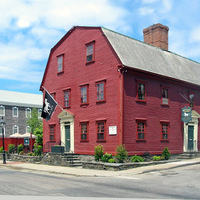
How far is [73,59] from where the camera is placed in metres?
26.0

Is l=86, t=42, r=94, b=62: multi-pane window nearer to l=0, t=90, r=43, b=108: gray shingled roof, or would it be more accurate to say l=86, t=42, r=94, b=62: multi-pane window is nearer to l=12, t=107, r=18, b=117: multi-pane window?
l=0, t=90, r=43, b=108: gray shingled roof

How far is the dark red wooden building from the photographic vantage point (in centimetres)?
2169

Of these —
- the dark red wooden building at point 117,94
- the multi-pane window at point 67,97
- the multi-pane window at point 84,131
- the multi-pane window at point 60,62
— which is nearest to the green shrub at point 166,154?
the dark red wooden building at point 117,94

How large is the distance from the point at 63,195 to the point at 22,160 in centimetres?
→ 1841

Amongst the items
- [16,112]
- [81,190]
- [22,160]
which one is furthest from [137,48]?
[16,112]

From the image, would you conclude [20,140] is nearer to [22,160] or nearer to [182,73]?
[22,160]

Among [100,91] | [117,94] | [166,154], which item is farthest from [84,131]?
[166,154]

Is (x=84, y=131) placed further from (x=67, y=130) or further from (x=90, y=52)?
(x=90, y=52)

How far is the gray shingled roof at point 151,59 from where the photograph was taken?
74.9 feet

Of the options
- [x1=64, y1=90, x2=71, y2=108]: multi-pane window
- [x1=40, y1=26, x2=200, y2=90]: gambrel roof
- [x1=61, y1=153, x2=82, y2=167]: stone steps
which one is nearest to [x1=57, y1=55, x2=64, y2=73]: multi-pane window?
[x1=40, y1=26, x2=200, y2=90]: gambrel roof

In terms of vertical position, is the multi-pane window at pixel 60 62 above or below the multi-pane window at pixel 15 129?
above

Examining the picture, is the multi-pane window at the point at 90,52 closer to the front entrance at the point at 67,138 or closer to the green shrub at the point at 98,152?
the front entrance at the point at 67,138

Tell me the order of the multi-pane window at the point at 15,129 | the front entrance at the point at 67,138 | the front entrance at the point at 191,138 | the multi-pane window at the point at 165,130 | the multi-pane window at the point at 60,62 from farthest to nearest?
the multi-pane window at the point at 15,129
the multi-pane window at the point at 60,62
the front entrance at the point at 191,138
the front entrance at the point at 67,138
the multi-pane window at the point at 165,130

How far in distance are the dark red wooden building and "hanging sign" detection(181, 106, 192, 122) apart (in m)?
0.77
